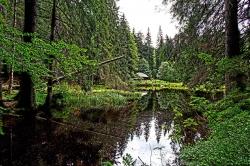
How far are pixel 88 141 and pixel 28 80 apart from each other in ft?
9.80

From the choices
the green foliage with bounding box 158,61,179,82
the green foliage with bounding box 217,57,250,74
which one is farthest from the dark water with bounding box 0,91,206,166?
the green foliage with bounding box 158,61,179,82

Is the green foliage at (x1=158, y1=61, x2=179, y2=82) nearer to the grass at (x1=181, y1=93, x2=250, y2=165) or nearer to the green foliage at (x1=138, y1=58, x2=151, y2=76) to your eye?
the green foliage at (x1=138, y1=58, x2=151, y2=76)

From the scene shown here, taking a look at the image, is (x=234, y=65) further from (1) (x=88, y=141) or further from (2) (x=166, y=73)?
(2) (x=166, y=73)

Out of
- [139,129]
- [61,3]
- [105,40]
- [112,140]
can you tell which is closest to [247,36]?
[112,140]

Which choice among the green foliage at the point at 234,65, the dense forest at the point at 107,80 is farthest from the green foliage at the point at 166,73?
the green foliage at the point at 234,65

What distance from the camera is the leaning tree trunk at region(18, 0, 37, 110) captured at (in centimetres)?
1096

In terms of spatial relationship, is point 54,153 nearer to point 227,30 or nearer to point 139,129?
point 227,30

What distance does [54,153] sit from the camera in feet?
28.0

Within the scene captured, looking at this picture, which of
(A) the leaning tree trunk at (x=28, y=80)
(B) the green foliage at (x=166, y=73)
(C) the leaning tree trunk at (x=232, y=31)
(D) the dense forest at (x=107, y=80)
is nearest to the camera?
(D) the dense forest at (x=107, y=80)

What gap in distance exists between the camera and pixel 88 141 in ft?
33.8

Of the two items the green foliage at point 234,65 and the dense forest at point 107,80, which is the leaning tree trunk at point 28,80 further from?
the green foliage at point 234,65

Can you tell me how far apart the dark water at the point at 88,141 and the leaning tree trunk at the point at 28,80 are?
2.06 ft

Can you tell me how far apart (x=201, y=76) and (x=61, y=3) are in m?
7.01

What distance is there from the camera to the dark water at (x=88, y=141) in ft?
26.7
